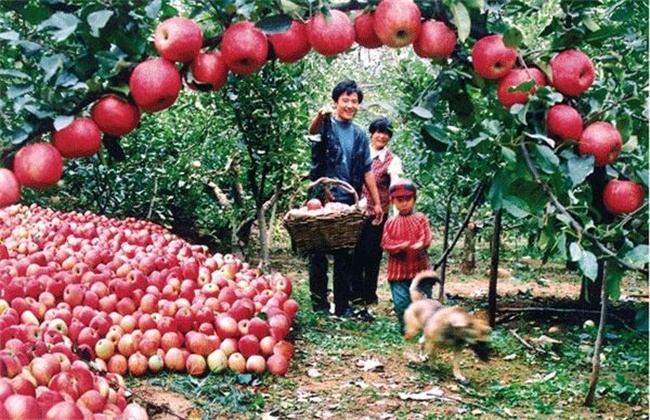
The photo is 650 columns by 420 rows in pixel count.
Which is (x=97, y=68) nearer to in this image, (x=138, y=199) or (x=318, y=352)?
(x=318, y=352)

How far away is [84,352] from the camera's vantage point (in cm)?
268

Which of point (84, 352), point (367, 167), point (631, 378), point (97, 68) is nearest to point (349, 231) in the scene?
point (367, 167)

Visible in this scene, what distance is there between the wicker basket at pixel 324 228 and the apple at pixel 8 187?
3.29m

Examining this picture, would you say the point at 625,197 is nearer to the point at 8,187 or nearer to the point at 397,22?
the point at 397,22

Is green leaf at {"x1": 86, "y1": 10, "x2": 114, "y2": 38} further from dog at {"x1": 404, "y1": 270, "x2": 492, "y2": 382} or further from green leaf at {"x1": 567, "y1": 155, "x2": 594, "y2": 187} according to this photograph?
dog at {"x1": 404, "y1": 270, "x2": 492, "y2": 382}

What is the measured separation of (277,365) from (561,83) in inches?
91.0

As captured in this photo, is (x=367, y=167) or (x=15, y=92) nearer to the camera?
(x=15, y=92)

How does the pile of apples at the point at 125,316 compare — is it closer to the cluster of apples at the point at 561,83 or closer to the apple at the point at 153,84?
the apple at the point at 153,84

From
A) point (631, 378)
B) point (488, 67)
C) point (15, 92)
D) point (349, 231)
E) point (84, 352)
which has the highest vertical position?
point (488, 67)

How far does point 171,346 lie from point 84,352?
0.69m

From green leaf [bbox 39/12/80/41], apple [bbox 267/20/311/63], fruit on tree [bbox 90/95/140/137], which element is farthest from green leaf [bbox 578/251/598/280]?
green leaf [bbox 39/12/80/41]

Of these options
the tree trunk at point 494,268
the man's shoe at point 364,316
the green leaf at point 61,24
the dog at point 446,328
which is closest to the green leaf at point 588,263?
the green leaf at point 61,24

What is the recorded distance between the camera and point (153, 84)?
1254mm

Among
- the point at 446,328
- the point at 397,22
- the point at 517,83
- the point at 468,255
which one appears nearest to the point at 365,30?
the point at 397,22
